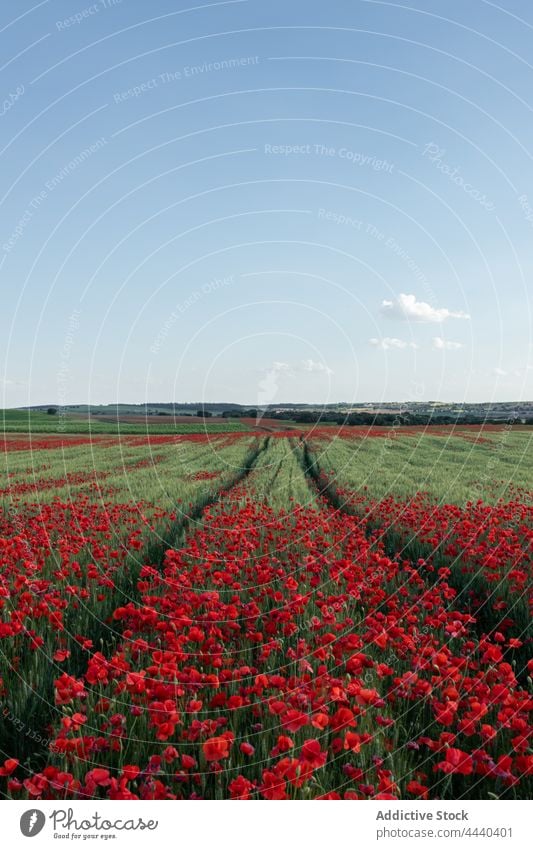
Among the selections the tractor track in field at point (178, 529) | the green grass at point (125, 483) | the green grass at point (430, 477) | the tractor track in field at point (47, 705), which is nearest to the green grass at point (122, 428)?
the green grass at point (430, 477)

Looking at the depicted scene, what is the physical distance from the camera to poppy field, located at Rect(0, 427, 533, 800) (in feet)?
11.0

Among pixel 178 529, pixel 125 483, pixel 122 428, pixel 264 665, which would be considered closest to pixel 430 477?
pixel 125 483

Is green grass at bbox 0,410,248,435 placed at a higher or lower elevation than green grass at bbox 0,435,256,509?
higher

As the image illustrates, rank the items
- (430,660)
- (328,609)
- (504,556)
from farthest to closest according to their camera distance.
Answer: (504,556)
(328,609)
(430,660)

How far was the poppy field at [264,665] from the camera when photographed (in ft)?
11.0

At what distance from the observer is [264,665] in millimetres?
4688

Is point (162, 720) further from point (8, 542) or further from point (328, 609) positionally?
point (8, 542)

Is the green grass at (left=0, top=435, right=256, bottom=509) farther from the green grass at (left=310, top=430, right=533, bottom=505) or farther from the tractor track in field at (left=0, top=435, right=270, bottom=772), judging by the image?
the green grass at (left=310, top=430, right=533, bottom=505)

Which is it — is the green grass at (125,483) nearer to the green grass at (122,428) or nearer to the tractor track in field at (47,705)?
the tractor track in field at (47,705)

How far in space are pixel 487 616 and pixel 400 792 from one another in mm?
4050

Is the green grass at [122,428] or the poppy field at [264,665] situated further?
the green grass at [122,428]

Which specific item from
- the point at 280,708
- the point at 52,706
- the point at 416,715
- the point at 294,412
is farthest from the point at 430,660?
the point at 294,412

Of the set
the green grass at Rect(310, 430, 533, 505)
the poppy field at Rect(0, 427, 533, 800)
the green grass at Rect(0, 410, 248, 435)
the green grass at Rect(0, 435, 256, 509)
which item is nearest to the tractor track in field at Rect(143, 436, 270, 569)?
the poppy field at Rect(0, 427, 533, 800)

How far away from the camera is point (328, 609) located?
5.54m
